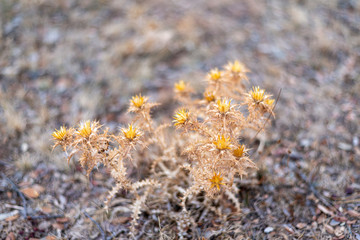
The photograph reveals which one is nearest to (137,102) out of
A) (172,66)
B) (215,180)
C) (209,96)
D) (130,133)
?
(130,133)

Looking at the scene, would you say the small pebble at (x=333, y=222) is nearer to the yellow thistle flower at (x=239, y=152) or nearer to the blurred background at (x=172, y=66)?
the blurred background at (x=172, y=66)

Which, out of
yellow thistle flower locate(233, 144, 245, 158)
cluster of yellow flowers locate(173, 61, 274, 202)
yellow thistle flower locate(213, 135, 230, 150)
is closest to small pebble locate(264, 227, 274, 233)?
cluster of yellow flowers locate(173, 61, 274, 202)

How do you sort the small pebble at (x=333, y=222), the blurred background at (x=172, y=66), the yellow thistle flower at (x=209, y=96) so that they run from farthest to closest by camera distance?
the blurred background at (x=172, y=66), the small pebble at (x=333, y=222), the yellow thistle flower at (x=209, y=96)

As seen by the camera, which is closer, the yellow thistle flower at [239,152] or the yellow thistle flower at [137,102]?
the yellow thistle flower at [239,152]

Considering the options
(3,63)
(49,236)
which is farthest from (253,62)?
(3,63)

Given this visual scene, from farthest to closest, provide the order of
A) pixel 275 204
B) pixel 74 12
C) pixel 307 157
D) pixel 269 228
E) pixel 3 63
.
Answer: pixel 74 12 → pixel 3 63 → pixel 307 157 → pixel 275 204 → pixel 269 228

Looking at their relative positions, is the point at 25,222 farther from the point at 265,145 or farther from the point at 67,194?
the point at 265,145

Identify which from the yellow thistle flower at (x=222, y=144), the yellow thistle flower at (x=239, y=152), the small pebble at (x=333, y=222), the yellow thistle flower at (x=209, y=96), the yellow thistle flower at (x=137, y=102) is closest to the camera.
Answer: the yellow thistle flower at (x=222, y=144)

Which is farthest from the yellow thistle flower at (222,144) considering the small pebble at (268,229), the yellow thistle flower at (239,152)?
the small pebble at (268,229)
